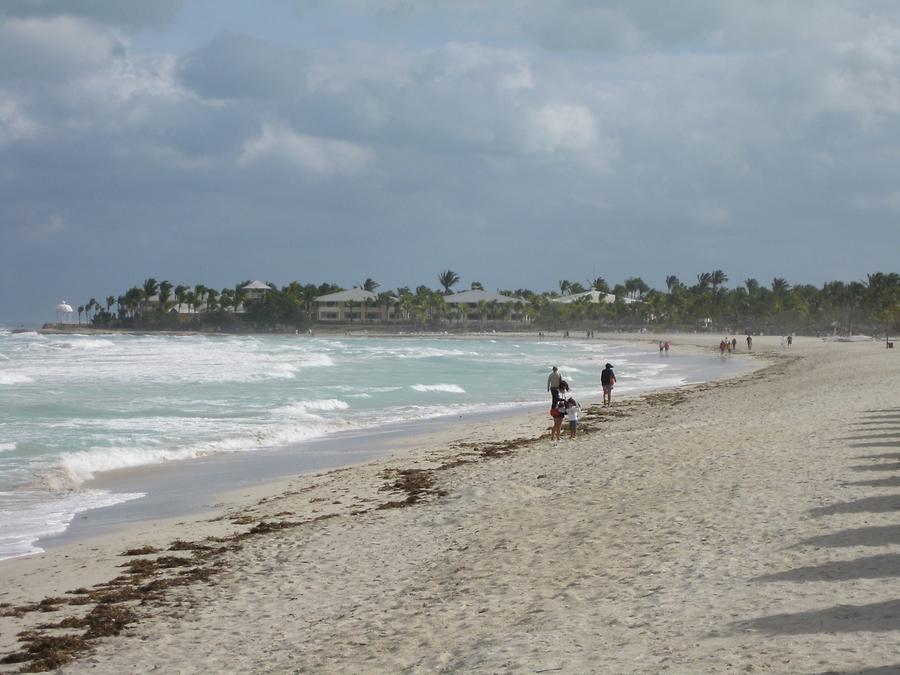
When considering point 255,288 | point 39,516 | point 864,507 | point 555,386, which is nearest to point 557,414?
point 555,386

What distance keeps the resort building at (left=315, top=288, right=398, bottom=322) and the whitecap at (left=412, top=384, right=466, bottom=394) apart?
126479 millimetres

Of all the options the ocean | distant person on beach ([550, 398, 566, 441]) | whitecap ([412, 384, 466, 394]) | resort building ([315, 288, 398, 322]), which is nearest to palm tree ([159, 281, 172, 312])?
resort building ([315, 288, 398, 322])

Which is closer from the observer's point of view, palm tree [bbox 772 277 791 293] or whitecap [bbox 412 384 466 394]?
whitecap [bbox 412 384 466 394]

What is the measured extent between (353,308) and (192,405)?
13824 cm

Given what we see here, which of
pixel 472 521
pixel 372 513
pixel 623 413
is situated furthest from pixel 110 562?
pixel 623 413

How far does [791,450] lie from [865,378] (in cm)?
1851

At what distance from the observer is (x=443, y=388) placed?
3641 centimetres

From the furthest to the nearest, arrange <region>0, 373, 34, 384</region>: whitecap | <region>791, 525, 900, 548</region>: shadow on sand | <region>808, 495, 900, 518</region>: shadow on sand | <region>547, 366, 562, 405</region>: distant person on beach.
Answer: <region>0, 373, 34, 384</region>: whitecap < <region>547, 366, 562, 405</region>: distant person on beach < <region>808, 495, 900, 518</region>: shadow on sand < <region>791, 525, 900, 548</region>: shadow on sand

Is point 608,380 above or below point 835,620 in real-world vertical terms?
above

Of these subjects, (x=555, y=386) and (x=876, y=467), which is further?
(x=555, y=386)

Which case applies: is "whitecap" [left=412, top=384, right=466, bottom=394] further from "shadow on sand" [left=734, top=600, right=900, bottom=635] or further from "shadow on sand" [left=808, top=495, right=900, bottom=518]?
"shadow on sand" [left=734, top=600, right=900, bottom=635]

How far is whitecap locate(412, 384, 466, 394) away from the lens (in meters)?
35.5

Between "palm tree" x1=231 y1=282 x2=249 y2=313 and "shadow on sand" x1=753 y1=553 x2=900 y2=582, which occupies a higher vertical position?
"palm tree" x1=231 y1=282 x2=249 y2=313

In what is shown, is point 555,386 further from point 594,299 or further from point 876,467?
point 594,299
